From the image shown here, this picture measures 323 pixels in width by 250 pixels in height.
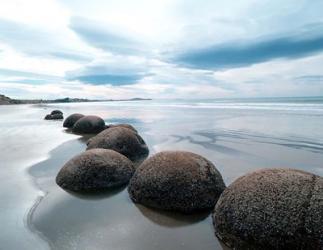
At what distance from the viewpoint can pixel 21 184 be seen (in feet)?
28.6

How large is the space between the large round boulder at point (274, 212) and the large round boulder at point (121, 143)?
252 inches

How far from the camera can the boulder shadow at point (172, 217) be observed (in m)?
6.22

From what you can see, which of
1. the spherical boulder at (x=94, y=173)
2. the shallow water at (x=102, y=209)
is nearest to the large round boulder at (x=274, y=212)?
the shallow water at (x=102, y=209)

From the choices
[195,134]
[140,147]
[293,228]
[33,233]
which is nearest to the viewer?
[293,228]

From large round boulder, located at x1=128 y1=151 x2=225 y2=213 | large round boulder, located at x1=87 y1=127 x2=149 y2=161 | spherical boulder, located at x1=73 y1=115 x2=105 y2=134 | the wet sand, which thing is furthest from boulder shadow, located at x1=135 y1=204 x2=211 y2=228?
spherical boulder, located at x1=73 y1=115 x2=105 y2=134

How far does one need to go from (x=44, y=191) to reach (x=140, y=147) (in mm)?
4664

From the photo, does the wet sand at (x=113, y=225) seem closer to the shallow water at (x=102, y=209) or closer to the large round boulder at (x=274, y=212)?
the shallow water at (x=102, y=209)

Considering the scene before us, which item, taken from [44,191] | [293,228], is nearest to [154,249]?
[293,228]

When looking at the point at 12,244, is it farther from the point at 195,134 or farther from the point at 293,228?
the point at 195,134

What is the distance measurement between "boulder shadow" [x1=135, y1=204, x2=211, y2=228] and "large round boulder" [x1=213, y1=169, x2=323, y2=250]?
85cm

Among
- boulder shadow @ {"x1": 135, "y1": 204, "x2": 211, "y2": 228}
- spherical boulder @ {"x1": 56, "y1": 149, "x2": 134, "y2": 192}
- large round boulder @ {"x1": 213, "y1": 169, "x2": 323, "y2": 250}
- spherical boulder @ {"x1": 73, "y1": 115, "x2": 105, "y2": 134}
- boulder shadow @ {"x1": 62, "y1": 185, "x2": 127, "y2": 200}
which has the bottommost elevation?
spherical boulder @ {"x1": 73, "y1": 115, "x2": 105, "y2": 134}

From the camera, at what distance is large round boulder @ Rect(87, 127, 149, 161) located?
11.5 metres

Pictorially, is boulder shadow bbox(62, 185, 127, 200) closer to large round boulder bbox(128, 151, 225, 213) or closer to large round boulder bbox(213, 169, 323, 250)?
large round boulder bbox(128, 151, 225, 213)

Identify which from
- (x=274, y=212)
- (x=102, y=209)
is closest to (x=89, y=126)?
(x=102, y=209)
